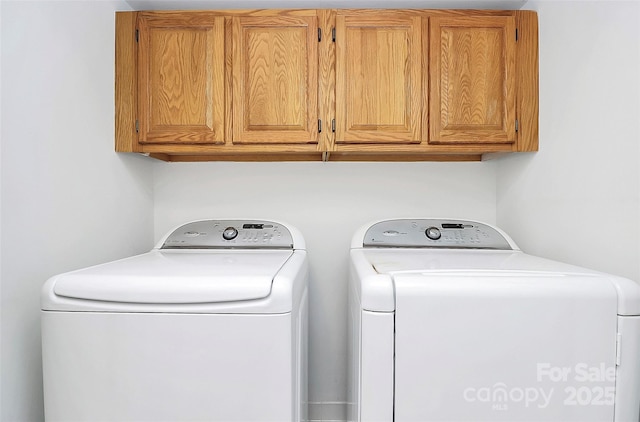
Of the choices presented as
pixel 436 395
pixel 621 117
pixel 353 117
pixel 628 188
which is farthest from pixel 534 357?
pixel 353 117

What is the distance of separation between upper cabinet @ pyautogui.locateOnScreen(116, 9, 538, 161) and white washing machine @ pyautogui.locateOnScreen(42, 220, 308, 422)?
0.86 metres

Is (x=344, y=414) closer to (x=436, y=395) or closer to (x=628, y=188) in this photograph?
(x=436, y=395)

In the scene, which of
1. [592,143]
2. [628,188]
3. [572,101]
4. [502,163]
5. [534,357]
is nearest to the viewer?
[534,357]

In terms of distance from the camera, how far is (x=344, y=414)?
2.03m

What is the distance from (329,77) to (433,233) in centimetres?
84

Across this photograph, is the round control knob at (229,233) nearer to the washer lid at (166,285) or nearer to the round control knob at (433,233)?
the washer lid at (166,285)

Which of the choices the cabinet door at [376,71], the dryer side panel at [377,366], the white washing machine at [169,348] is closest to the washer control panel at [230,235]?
the cabinet door at [376,71]

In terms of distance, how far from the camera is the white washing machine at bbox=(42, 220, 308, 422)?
3.22ft

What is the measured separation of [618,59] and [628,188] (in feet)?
1.33

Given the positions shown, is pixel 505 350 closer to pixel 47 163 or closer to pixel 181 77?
pixel 47 163

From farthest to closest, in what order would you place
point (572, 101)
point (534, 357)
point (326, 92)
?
point (326, 92) < point (572, 101) < point (534, 357)

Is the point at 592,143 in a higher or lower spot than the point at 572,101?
lower

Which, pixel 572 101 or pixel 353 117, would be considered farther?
pixel 353 117

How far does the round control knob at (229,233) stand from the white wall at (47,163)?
0.45m
